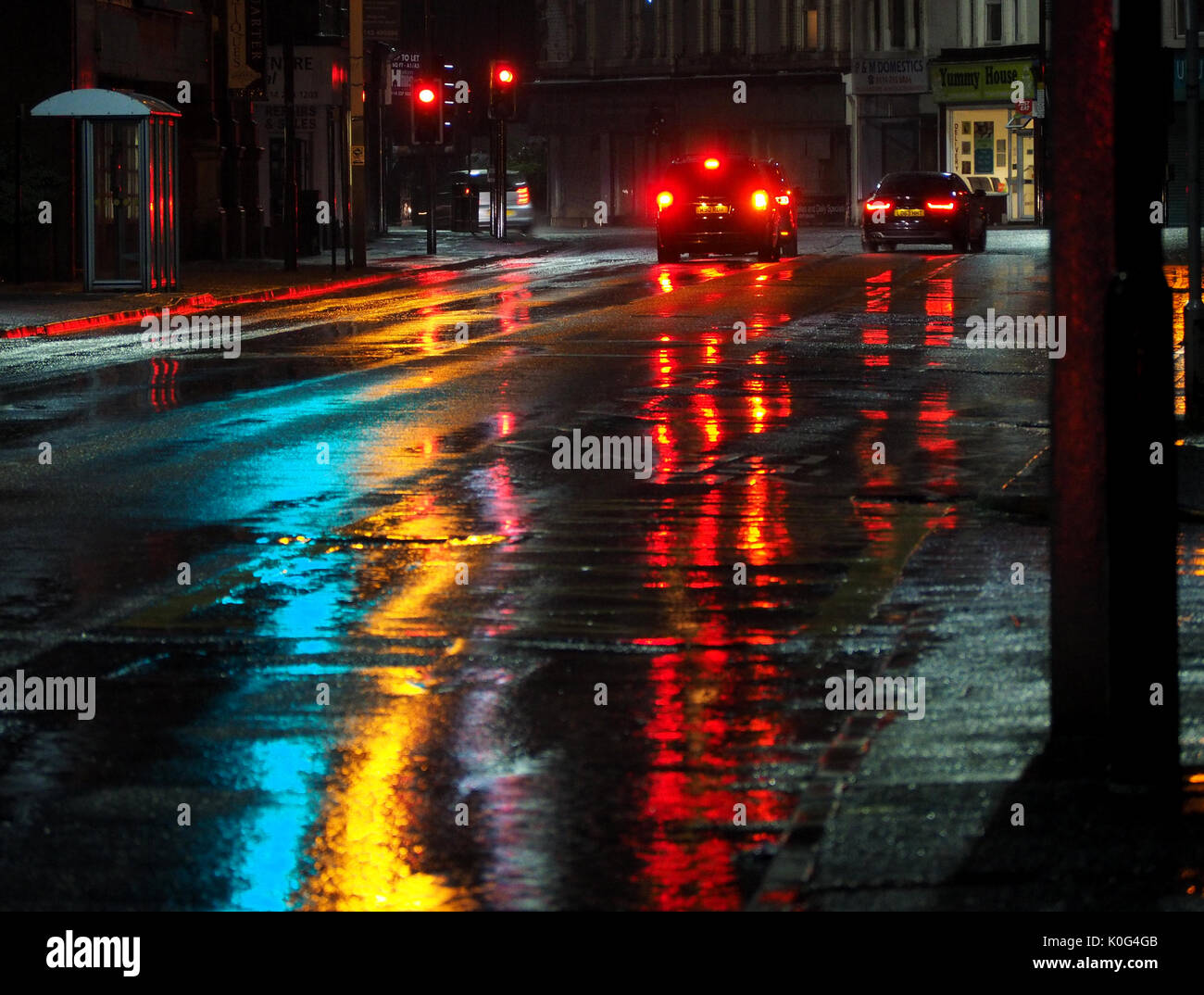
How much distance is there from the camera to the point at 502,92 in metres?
51.4

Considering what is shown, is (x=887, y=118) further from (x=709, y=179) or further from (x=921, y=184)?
(x=709, y=179)

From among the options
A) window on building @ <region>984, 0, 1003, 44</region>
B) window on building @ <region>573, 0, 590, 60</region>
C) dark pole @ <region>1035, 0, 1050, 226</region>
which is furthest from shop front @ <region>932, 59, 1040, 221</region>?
window on building @ <region>573, 0, 590, 60</region>

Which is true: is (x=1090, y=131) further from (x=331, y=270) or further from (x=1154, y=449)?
(x=331, y=270)

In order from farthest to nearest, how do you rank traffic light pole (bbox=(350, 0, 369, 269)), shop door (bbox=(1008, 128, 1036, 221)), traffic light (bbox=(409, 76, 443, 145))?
shop door (bbox=(1008, 128, 1036, 221)), traffic light (bbox=(409, 76, 443, 145)), traffic light pole (bbox=(350, 0, 369, 269))

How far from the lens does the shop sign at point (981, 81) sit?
2638 inches

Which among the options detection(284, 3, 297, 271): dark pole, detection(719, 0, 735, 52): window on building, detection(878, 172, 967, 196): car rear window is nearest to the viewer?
detection(284, 3, 297, 271): dark pole

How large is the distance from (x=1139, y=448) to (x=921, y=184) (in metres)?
38.6

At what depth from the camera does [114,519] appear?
466 inches

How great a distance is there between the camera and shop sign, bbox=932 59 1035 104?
220ft

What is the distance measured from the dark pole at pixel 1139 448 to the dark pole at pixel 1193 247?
859cm

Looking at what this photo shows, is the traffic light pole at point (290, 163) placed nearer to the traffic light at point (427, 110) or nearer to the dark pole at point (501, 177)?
the traffic light at point (427, 110)

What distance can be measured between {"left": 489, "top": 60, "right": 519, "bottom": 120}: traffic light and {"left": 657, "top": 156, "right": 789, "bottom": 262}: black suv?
1127cm

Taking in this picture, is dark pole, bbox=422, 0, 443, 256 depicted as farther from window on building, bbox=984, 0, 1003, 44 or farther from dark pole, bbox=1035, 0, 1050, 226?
window on building, bbox=984, 0, 1003, 44

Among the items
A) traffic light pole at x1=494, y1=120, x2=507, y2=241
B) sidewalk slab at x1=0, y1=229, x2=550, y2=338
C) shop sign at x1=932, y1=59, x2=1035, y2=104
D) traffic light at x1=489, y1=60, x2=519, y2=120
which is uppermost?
shop sign at x1=932, y1=59, x2=1035, y2=104
